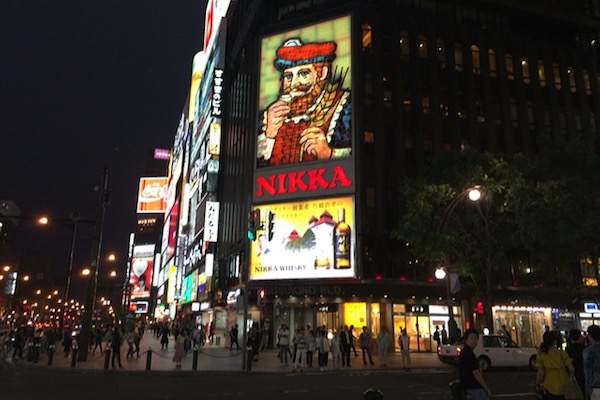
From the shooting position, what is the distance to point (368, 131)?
122 ft

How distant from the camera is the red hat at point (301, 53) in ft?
128

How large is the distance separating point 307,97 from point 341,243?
11.6m

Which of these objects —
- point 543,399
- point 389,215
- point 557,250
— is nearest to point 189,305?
point 389,215

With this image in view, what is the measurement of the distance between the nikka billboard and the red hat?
0.08 meters

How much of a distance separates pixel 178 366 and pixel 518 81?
1416 inches

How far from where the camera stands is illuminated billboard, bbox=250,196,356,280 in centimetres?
3459

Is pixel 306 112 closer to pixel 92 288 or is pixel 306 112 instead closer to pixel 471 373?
pixel 92 288

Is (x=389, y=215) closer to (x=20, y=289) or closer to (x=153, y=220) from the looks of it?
(x=20, y=289)

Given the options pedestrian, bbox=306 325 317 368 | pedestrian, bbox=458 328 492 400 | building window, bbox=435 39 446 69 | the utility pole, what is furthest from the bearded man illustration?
pedestrian, bbox=458 328 492 400

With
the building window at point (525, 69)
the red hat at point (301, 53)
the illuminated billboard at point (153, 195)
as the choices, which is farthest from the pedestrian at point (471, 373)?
the illuminated billboard at point (153, 195)

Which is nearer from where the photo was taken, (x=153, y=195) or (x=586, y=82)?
(x=586, y=82)

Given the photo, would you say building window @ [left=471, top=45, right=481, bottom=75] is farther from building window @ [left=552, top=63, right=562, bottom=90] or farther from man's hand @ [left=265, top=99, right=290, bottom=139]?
man's hand @ [left=265, top=99, right=290, bottom=139]

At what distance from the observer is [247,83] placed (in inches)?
1766

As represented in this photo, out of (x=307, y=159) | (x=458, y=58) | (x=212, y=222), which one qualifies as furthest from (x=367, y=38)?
(x=212, y=222)
